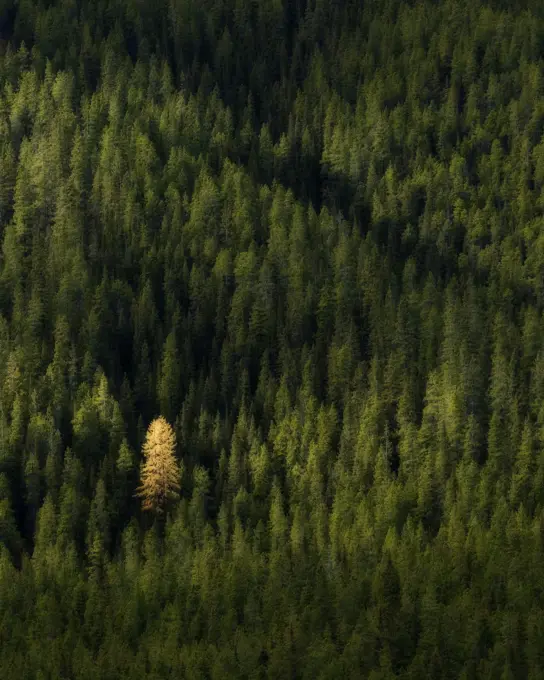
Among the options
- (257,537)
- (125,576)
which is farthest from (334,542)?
(125,576)

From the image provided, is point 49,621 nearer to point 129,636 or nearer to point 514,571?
point 129,636

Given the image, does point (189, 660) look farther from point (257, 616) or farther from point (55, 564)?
point (55, 564)

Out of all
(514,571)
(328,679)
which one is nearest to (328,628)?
(328,679)

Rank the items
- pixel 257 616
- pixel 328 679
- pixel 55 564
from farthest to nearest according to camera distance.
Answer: pixel 55 564 < pixel 257 616 < pixel 328 679

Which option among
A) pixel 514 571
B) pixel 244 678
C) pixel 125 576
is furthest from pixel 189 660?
pixel 514 571

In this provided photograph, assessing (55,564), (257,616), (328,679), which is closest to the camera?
(328,679)

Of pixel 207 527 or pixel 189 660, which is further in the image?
pixel 207 527

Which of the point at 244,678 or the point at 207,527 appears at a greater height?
the point at 207,527

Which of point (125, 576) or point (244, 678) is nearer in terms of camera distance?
point (244, 678)
